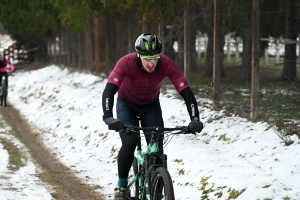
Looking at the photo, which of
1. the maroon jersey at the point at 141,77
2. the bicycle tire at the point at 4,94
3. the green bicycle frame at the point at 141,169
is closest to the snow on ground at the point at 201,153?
the green bicycle frame at the point at 141,169

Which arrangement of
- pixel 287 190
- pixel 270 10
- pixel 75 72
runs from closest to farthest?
pixel 287 190
pixel 270 10
pixel 75 72

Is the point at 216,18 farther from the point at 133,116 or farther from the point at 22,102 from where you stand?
the point at 22,102

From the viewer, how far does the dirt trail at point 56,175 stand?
1000cm

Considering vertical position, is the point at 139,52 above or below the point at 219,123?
above

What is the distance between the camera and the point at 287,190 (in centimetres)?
778

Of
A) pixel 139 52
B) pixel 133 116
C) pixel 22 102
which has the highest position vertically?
pixel 139 52

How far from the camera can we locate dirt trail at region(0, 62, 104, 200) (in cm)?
1000

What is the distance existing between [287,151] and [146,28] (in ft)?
35.1

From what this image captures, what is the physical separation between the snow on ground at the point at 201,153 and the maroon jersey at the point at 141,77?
1.59 meters

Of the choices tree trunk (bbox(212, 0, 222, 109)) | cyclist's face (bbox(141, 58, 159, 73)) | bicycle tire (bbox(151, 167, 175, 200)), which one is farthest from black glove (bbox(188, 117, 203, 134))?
tree trunk (bbox(212, 0, 222, 109))

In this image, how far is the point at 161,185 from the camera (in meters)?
6.85

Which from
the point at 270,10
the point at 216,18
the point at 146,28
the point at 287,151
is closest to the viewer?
the point at 287,151

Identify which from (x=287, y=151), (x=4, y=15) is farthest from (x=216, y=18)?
(x=4, y=15)

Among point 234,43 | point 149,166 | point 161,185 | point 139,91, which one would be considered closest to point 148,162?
point 149,166
